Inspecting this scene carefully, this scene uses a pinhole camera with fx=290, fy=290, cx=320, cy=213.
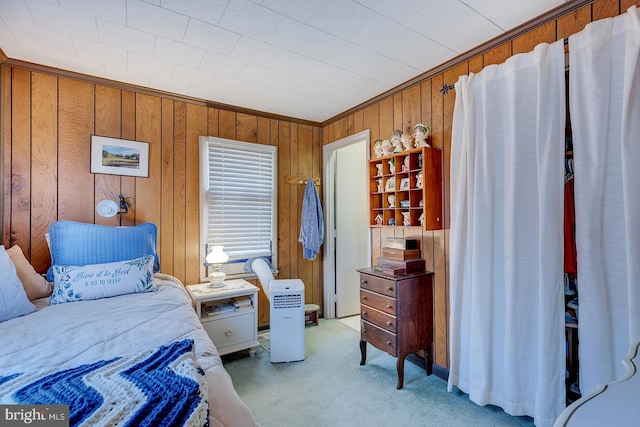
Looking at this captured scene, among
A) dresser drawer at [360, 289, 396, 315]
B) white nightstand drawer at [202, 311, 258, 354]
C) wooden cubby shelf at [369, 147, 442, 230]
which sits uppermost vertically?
wooden cubby shelf at [369, 147, 442, 230]

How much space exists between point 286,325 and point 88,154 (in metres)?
2.24

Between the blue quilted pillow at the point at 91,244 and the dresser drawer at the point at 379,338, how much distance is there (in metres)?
1.91

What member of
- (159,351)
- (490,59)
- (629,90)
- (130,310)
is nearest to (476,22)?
(490,59)

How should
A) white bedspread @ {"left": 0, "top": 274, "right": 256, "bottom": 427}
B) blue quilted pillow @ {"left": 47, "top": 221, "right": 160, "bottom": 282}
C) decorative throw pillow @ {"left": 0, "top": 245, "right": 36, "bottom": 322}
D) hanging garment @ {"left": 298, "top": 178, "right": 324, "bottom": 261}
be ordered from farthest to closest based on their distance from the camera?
hanging garment @ {"left": 298, "top": 178, "right": 324, "bottom": 261}
blue quilted pillow @ {"left": 47, "top": 221, "right": 160, "bottom": 282}
decorative throw pillow @ {"left": 0, "top": 245, "right": 36, "bottom": 322}
white bedspread @ {"left": 0, "top": 274, "right": 256, "bottom": 427}

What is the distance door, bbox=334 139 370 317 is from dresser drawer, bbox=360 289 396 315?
119cm

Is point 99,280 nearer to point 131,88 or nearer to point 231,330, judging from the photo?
point 231,330

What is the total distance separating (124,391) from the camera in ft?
2.68

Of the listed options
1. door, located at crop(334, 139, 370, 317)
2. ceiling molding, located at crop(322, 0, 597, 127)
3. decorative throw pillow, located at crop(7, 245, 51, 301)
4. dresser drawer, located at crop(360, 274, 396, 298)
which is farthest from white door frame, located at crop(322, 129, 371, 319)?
decorative throw pillow, located at crop(7, 245, 51, 301)

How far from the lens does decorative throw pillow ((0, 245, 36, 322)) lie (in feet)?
5.15

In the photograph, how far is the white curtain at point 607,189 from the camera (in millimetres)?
1347

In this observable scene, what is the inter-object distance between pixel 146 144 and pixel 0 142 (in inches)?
37.0

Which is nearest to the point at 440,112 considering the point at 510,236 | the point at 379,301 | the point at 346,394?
the point at 510,236

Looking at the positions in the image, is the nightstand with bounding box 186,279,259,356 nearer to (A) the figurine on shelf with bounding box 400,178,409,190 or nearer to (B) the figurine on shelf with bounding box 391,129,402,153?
(A) the figurine on shelf with bounding box 400,178,409,190

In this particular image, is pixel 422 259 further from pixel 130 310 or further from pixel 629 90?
pixel 130 310
